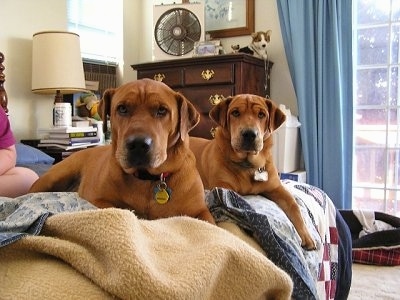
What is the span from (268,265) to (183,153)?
54 cm

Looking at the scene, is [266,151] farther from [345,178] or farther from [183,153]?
[345,178]

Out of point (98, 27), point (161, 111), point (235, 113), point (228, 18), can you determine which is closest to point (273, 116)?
point (235, 113)

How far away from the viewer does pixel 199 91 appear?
302 centimetres

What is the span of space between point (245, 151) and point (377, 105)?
1989 millimetres

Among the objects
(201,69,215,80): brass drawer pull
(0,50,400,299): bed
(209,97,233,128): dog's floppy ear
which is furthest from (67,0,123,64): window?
(0,50,400,299): bed

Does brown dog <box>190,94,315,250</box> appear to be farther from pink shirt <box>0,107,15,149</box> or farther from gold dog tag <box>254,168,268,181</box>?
pink shirt <box>0,107,15,149</box>

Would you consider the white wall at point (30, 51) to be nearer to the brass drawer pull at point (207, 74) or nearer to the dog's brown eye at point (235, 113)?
the brass drawer pull at point (207, 74)

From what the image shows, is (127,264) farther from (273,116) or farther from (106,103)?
(273,116)

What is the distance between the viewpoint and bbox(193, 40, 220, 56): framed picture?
10.2 feet

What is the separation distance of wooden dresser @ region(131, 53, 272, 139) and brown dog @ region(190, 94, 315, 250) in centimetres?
123

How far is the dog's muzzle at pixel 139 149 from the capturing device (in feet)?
3.35

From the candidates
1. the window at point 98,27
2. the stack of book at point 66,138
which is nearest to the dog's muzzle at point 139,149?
the stack of book at point 66,138

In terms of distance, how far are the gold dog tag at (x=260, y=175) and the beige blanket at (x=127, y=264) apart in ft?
2.43

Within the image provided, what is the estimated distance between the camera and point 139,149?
1.03m
